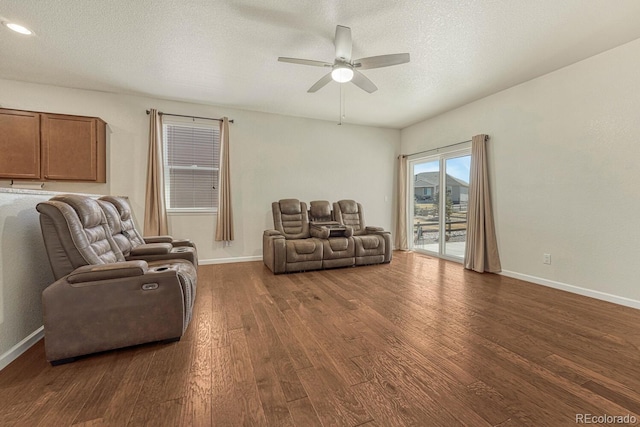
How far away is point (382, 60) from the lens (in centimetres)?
247

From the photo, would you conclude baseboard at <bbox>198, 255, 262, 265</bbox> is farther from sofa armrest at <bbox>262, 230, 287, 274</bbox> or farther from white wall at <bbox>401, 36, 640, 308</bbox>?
white wall at <bbox>401, 36, 640, 308</bbox>

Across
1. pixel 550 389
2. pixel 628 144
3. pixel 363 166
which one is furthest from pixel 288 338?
pixel 363 166

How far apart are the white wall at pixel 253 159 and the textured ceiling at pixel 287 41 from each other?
0.91 ft

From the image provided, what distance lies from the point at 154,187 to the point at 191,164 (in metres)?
0.72

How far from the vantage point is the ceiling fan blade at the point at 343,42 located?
2334 mm

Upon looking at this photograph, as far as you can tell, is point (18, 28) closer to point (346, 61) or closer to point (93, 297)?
point (93, 297)

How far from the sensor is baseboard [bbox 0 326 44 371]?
5.50 feet

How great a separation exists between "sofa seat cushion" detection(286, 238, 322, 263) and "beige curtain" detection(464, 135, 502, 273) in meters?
2.55

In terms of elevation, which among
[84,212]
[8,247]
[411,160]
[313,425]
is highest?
[411,160]

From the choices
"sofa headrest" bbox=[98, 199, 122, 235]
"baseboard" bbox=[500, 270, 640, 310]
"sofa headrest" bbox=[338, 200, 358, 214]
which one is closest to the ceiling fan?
"sofa headrest" bbox=[98, 199, 122, 235]

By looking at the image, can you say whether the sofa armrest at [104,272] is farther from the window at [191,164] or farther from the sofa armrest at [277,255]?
the window at [191,164]

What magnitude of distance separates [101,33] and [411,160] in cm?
551

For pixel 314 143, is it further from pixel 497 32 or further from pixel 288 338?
pixel 288 338

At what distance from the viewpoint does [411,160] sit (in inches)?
232
